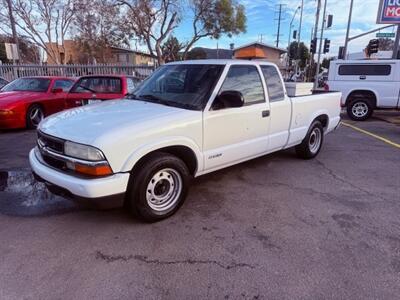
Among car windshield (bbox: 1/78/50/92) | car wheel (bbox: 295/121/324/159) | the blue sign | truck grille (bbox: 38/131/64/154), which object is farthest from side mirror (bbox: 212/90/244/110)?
the blue sign

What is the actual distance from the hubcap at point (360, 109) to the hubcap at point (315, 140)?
6527 millimetres

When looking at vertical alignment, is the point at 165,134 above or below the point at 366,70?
below

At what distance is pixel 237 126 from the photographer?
4.05m

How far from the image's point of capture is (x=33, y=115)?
855 centimetres

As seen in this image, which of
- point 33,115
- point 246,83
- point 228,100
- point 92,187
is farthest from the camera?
point 33,115

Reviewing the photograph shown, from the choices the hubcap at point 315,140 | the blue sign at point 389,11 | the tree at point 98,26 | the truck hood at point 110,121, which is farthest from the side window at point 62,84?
the tree at point 98,26

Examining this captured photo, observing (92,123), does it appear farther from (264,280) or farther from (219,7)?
(219,7)

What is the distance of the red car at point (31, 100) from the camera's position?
7.94 metres

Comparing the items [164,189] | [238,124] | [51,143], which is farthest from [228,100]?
[51,143]

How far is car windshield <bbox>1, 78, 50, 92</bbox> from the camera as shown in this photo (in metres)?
9.05

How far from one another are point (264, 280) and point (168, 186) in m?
1.53

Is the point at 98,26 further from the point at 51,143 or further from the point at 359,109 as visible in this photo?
the point at 51,143

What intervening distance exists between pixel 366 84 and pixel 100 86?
369 inches

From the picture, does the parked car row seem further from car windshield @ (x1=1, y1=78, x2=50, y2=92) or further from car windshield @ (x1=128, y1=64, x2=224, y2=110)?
car windshield @ (x1=128, y1=64, x2=224, y2=110)
